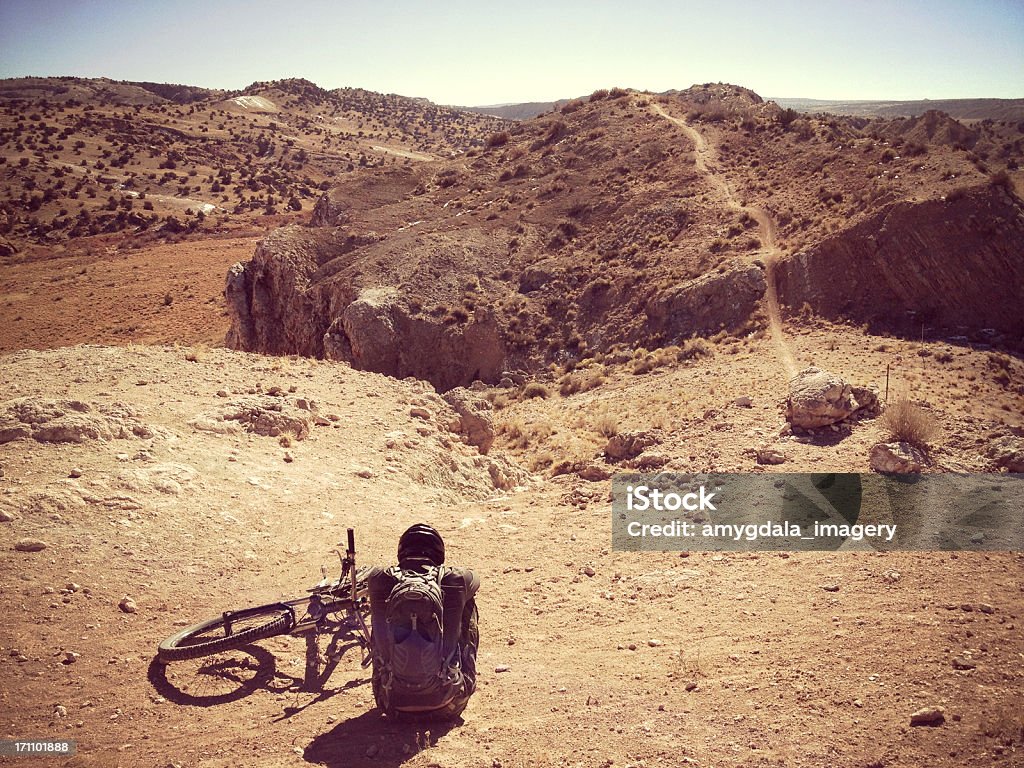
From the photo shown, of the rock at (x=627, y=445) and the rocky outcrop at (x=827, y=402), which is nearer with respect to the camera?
the rocky outcrop at (x=827, y=402)

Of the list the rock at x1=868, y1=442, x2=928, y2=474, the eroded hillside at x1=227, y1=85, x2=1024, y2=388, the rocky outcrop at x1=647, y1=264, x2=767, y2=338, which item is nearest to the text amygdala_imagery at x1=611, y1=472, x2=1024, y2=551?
the rock at x1=868, y1=442, x2=928, y2=474

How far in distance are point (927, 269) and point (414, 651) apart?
59.8 ft

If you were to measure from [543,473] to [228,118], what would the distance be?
3020 inches

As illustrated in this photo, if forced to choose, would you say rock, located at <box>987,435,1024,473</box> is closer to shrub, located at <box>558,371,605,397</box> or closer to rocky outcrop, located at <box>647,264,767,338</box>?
rocky outcrop, located at <box>647,264,767,338</box>

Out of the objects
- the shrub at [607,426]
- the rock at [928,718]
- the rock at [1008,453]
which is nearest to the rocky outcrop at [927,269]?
the shrub at [607,426]

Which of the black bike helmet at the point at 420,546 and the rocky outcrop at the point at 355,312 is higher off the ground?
the rocky outcrop at the point at 355,312

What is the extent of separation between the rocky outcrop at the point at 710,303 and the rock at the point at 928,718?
50.5ft

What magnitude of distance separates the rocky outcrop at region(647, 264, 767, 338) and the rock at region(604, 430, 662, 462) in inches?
304

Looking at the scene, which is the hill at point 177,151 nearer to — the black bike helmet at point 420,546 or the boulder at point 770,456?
the boulder at point 770,456

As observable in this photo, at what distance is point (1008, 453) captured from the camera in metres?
10.1

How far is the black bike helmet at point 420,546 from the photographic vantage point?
16.8 feet

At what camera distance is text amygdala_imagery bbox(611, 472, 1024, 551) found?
8.40 m

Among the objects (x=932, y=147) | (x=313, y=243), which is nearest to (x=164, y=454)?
(x=313, y=243)

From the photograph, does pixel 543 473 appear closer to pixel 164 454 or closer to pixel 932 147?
pixel 164 454
